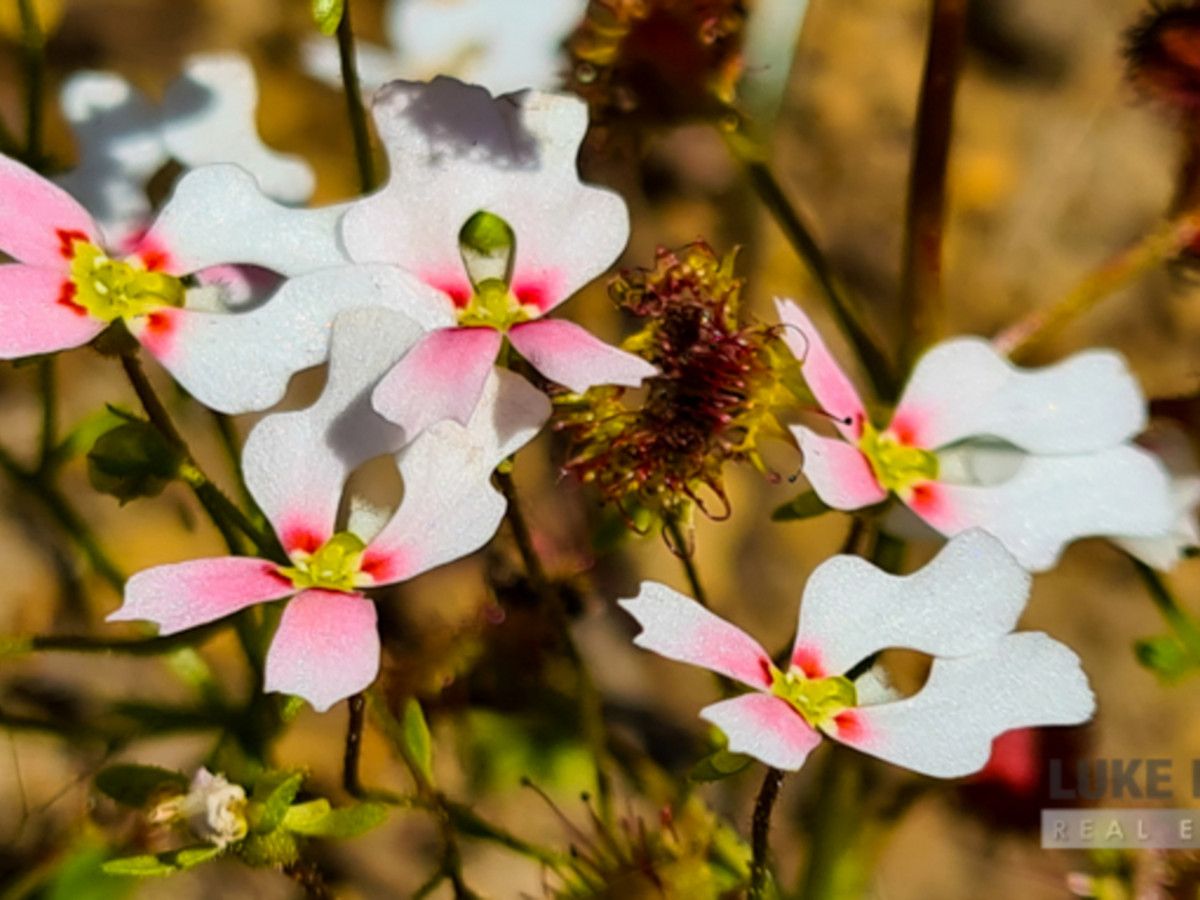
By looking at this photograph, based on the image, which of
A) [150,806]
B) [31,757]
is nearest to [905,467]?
[150,806]

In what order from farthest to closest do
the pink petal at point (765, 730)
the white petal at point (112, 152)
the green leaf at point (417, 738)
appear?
1. the white petal at point (112, 152)
2. the green leaf at point (417, 738)
3. the pink petal at point (765, 730)

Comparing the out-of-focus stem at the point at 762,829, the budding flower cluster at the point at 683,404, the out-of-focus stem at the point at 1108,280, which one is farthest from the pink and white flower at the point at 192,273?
the out-of-focus stem at the point at 1108,280

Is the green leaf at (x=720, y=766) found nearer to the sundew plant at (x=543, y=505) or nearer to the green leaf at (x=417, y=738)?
the sundew plant at (x=543, y=505)

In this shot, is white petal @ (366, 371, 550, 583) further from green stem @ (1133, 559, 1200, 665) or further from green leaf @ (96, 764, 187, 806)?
green stem @ (1133, 559, 1200, 665)

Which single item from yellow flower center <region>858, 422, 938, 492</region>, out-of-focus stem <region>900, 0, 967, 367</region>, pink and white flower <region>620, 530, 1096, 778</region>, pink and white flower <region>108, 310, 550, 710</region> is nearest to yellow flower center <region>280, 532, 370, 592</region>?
pink and white flower <region>108, 310, 550, 710</region>

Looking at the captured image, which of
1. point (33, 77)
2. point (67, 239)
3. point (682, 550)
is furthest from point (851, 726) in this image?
point (33, 77)

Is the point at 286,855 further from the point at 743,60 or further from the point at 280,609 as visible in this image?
the point at 743,60
